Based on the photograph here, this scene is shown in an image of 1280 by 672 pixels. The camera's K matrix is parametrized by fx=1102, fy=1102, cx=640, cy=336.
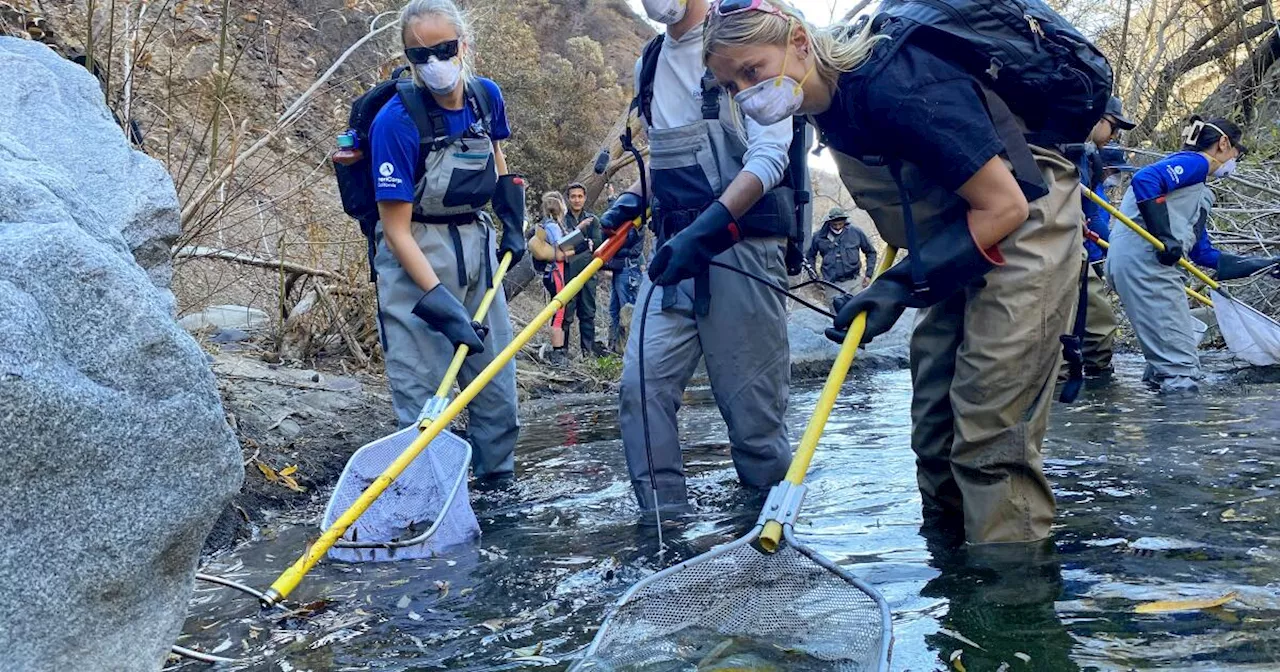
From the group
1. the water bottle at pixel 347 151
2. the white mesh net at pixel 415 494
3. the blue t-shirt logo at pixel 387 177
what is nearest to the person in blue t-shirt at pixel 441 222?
the blue t-shirt logo at pixel 387 177

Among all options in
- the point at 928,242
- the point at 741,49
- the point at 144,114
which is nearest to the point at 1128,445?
the point at 928,242

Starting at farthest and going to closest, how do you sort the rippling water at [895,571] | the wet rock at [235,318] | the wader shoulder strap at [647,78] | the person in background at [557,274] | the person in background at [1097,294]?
the person in background at [557,274], the wet rock at [235,318], the person in background at [1097,294], the wader shoulder strap at [647,78], the rippling water at [895,571]

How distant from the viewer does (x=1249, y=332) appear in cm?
757

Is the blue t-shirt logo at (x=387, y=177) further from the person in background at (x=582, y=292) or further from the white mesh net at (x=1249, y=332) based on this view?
the person in background at (x=582, y=292)

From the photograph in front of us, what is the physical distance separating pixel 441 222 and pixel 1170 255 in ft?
16.1

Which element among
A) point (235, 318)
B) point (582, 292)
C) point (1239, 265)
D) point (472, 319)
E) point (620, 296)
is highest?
point (1239, 265)

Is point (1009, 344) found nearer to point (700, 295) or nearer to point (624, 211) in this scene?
point (700, 295)

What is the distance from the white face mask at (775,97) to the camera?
9.64 feet

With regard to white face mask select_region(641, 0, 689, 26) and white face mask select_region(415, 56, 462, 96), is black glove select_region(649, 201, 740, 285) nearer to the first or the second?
white face mask select_region(641, 0, 689, 26)

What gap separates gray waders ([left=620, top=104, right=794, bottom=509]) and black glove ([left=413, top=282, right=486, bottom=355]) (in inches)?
27.8

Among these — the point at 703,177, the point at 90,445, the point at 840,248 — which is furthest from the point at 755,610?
the point at 840,248

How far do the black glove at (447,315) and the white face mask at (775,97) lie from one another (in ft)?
6.02

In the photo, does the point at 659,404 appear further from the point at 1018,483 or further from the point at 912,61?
the point at 912,61

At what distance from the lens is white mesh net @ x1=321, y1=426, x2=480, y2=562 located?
3949mm
